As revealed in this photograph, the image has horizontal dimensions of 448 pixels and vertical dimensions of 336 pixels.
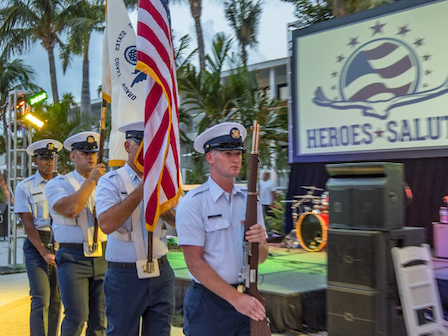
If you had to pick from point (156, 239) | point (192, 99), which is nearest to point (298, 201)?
point (192, 99)

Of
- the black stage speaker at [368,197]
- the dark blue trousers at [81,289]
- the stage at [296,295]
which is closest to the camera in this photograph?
the dark blue trousers at [81,289]

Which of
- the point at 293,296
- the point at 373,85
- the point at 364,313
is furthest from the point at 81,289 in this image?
the point at 373,85

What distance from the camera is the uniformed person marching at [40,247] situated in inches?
200

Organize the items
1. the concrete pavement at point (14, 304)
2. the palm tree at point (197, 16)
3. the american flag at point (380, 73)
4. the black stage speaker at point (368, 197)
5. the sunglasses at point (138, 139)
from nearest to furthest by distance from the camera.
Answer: the sunglasses at point (138, 139) < the black stage speaker at point (368, 197) < the concrete pavement at point (14, 304) < the american flag at point (380, 73) < the palm tree at point (197, 16)

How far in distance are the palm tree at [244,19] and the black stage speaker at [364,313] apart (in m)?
24.7

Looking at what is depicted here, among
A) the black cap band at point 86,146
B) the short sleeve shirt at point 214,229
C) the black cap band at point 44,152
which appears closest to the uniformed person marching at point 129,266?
the short sleeve shirt at point 214,229

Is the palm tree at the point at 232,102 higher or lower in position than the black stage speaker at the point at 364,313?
higher

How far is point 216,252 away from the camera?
10.2 feet

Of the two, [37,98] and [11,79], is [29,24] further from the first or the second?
[37,98]

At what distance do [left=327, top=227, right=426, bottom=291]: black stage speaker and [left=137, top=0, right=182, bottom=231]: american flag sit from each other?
1.97 meters

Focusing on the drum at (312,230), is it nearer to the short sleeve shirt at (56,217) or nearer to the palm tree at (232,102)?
the palm tree at (232,102)

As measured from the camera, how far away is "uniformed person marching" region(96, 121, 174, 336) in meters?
3.49

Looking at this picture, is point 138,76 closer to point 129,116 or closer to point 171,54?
point 129,116

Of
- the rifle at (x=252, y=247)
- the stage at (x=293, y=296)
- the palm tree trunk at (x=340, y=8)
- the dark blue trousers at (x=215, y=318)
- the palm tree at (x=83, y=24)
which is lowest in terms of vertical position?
the stage at (x=293, y=296)
